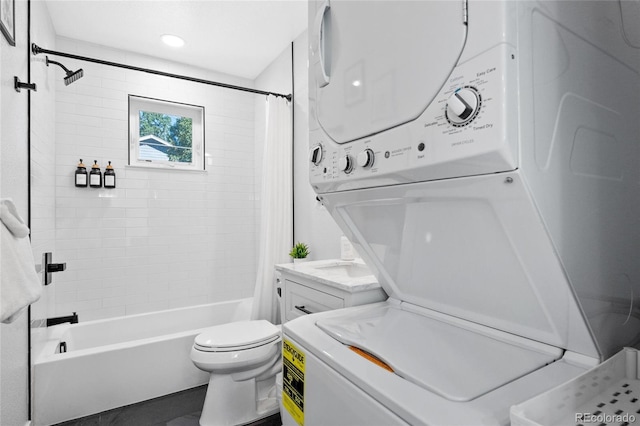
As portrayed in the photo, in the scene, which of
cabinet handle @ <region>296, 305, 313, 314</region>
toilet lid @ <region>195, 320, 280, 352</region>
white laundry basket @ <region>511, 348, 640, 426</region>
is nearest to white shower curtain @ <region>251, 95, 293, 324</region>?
toilet lid @ <region>195, 320, 280, 352</region>

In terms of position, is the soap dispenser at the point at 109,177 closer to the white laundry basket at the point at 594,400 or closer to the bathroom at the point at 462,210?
the bathroom at the point at 462,210

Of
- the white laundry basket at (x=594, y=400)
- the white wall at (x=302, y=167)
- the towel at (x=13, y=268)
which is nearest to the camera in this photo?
the white laundry basket at (x=594, y=400)

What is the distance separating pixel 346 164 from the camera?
0.84m

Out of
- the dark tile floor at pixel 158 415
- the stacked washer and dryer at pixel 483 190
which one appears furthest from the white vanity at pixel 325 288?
the dark tile floor at pixel 158 415

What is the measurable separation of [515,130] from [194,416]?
2.31m

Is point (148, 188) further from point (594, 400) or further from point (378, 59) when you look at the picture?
point (594, 400)

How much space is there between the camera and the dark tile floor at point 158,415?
1967 millimetres

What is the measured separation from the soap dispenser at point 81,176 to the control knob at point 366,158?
290 cm

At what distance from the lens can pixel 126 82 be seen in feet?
9.99

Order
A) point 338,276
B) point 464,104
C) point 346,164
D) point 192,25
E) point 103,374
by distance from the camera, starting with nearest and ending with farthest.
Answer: point 464,104
point 346,164
point 338,276
point 103,374
point 192,25

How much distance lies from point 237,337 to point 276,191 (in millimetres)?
1294

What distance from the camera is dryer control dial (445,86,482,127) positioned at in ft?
1.79

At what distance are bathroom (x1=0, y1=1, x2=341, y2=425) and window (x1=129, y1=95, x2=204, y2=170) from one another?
9 cm

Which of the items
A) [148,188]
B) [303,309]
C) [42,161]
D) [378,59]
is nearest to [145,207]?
[148,188]
